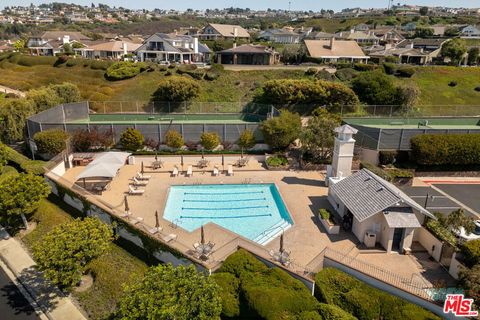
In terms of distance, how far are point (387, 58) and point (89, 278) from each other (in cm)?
6548

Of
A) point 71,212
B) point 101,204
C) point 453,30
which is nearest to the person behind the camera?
point 101,204

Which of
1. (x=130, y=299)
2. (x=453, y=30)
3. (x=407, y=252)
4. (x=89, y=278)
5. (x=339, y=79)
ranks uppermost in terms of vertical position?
(x=453, y=30)

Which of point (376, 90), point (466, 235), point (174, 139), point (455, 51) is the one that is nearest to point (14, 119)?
point (174, 139)

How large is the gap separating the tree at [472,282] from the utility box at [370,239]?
15.2ft

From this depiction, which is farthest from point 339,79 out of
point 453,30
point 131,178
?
point 453,30

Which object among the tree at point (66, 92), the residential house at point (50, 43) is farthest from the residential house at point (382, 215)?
the residential house at point (50, 43)

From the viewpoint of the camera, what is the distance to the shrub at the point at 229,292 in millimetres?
13656

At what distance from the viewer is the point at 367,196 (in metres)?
19.9

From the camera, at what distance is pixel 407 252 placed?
18312mm

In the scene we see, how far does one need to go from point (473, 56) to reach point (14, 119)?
74.0 metres

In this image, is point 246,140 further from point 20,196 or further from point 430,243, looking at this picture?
point 20,196

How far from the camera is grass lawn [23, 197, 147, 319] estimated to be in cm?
1582

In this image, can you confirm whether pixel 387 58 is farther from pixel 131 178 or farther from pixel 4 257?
pixel 4 257

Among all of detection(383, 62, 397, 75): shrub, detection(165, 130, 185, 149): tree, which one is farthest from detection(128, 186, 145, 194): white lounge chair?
detection(383, 62, 397, 75): shrub
